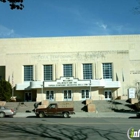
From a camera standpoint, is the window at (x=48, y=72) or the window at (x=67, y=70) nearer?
the window at (x=48, y=72)

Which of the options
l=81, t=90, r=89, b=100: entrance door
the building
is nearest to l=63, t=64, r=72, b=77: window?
the building

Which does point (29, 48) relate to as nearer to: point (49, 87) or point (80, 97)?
point (49, 87)

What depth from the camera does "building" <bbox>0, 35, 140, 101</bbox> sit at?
145 feet

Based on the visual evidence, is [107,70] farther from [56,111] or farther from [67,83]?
[56,111]

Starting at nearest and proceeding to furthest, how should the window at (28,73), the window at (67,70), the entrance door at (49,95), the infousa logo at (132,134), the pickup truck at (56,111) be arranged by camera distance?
the infousa logo at (132,134)
the pickup truck at (56,111)
the entrance door at (49,95)
the window at (67,70)
the window at (28,73)

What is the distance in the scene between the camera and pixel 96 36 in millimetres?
51469

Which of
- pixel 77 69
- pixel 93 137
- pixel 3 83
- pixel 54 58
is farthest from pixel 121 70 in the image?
pixel 93 137

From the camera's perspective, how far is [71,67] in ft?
157

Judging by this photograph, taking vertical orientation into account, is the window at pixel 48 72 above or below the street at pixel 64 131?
above

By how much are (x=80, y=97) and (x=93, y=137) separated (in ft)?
110

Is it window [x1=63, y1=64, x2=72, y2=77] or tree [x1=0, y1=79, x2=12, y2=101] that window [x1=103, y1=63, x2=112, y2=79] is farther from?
tree [x1=0, y1=79, x2=12, y2=101]

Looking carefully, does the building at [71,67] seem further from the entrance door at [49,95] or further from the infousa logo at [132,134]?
the infousa logo at [132,134]

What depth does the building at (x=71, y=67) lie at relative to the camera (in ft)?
145

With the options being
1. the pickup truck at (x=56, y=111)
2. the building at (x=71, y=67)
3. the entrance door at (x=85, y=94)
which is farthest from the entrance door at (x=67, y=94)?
the pickup truck at (x=56, y=111)
